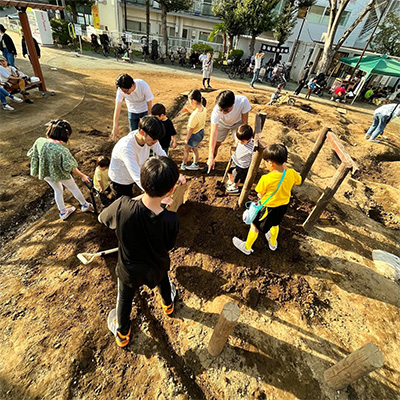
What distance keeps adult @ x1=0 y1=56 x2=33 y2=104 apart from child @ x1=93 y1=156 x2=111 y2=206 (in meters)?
6.34

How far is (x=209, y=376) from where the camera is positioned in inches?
91.6

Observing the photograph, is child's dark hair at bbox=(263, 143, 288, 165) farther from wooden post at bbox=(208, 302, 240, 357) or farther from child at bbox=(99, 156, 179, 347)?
wooden post at bbox=(208, 302, 240, 357)

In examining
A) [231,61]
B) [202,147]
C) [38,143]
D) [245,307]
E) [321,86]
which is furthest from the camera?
[231,61]

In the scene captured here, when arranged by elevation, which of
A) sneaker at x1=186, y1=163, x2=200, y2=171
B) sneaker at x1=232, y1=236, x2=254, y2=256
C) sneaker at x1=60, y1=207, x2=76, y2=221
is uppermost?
sneaker at x1=232, y1=236, x2=254, y2=256

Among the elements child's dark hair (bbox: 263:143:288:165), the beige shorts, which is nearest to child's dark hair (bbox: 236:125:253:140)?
the beige shorts

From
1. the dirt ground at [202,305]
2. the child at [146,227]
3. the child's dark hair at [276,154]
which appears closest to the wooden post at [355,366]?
the dirt ground at [202,305]

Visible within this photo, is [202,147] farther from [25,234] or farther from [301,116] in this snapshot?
[301,116]

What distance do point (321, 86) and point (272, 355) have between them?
17629 millimetres

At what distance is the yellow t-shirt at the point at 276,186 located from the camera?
9.42ft

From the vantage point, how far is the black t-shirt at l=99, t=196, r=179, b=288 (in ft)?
5.84

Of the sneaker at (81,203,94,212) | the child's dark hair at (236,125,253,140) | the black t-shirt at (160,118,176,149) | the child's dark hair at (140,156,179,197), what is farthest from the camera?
the black t-shirt at (160,118,176,149)

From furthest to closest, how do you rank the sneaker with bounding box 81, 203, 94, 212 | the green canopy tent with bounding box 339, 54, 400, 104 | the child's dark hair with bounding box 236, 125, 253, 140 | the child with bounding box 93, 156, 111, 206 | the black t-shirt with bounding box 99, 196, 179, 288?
the green canopy tent with bounding box 339, 54, 400, 104 < the sneaker with bounding box 81, 203, 94, 212 < the child's dark hair with bounding box 236, 125, 253, 140 < the child with bounding box 93, 156, 111, 206 < the black t-shirt with bounding box 99, 196, 179, 288

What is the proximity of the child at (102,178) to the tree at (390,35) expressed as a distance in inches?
1018

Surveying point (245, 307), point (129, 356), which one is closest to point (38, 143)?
point (129, 356)
